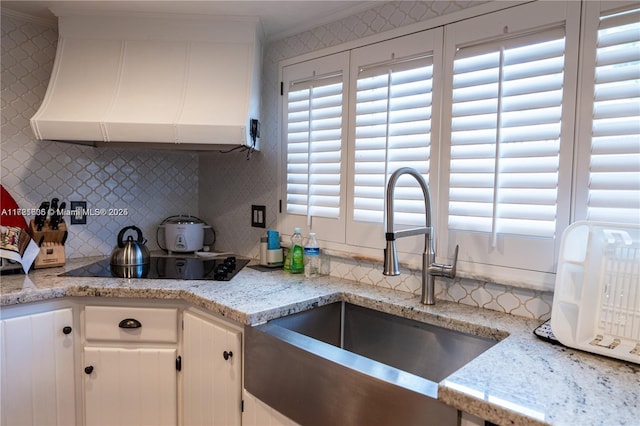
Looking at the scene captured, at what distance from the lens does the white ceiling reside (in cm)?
181

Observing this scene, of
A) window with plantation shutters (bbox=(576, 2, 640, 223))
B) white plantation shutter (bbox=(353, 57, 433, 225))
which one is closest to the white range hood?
white plantation shutter (bbox=(353, 57, 433, 225))

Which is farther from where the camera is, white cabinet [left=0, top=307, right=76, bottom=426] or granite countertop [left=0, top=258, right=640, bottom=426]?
white cabinet [left=0, top=307, right=76, bottom=426]

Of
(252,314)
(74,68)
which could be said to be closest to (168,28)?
(74,68)

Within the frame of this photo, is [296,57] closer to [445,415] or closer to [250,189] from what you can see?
[250,189]

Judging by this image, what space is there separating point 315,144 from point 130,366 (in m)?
1.30

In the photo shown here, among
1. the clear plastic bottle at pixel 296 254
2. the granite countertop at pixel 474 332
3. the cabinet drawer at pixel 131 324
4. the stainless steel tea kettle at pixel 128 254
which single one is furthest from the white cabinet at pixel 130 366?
the clear plastic bottle at pixel 296 254

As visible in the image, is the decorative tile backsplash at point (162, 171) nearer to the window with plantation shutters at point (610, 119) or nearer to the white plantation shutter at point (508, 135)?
the white plantation shutter at point (508, 135)

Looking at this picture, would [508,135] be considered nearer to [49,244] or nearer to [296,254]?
[296,254]

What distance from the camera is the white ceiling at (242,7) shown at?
1.81 metres

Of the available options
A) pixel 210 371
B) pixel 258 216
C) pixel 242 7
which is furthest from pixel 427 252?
pixel 242 7

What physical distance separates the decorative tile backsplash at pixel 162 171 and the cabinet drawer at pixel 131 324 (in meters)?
0.71

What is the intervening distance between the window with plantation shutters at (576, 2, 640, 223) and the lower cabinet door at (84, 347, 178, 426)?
5.43 feet

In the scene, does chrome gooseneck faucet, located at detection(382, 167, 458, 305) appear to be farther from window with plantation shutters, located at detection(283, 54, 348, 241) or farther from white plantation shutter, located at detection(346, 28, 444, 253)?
window with plantation shutters, located at detection(283, 54, 348, 241)

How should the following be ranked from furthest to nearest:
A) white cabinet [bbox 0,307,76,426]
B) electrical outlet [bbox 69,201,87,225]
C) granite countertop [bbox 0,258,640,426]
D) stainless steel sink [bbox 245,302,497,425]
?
electrical outlet [bbox 69,201,87,225], white cabinet [bbox 0,307,76,426], stainless steel sink [bbox 245,302,497,425], granite countertop [bbox 0,258,640,426]
